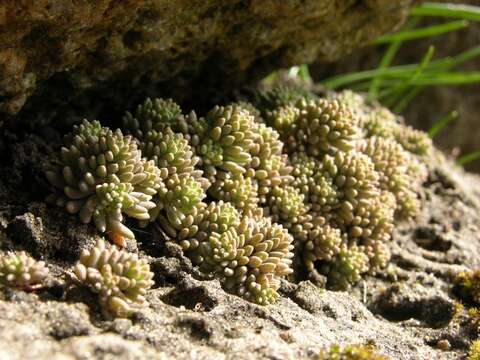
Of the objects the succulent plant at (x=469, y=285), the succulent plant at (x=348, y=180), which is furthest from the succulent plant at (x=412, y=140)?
the succulent plant at (x=469, y=285)

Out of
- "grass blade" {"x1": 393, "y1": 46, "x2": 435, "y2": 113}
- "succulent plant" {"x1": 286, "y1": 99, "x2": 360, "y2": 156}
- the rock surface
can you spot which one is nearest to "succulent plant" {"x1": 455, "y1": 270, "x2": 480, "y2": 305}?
the rock surface

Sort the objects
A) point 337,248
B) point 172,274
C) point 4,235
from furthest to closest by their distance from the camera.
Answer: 1. point 337,248
2. point 172,274
3. point 4,235

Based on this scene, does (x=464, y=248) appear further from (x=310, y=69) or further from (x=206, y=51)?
(x=310, y=69)

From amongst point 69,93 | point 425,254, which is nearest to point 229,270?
point 69,93

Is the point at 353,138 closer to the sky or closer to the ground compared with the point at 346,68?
closer to the ground

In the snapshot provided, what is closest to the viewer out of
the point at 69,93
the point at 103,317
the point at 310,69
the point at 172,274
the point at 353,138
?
the point at 103,317

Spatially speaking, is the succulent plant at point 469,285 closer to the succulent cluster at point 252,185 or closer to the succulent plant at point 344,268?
the succulent cluster at point 252,185
